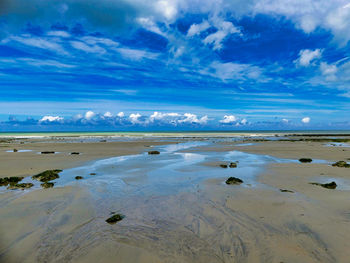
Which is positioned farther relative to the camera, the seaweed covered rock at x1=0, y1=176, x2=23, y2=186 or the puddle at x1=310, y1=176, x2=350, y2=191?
the seaweed covered rock at x1=0, y1=176, x2=23, y2=186

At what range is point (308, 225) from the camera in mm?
→ 5836

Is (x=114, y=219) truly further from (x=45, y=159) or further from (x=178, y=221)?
(x=45, y=159)

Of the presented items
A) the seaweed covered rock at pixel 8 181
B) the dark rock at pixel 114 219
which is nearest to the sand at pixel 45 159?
the seaweed covered rock at pixel 8 181

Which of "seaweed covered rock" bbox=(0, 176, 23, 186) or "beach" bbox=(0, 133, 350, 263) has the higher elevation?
"seaweed covered rock" bbox=(0, 176, 23, 186)

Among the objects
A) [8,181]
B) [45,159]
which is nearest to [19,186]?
[8,181]

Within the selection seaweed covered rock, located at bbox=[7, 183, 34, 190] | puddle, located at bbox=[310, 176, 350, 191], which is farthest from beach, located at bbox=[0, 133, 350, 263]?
seaweed covered rock, located at bbox=[7, 183, 34, 190]

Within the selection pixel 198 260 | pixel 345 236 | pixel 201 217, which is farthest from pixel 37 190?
pixel 345 236

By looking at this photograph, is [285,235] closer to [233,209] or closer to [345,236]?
[345,236]

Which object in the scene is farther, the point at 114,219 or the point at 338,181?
the point at 338,181

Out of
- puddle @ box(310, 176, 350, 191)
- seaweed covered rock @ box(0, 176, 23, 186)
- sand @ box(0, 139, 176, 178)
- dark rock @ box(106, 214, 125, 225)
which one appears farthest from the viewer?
sand @ box(0, 139, 176, 178)

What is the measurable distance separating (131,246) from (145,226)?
3.29 feet

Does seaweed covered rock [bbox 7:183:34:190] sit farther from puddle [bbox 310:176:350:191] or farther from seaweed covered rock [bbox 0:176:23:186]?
puddle [bbox 310:176:350:191]

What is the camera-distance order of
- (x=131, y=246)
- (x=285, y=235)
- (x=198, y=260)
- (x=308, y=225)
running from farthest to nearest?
(x=308, y=225) < (x=285, y=235) < (x=131, y=246) < (x=198, y=260)

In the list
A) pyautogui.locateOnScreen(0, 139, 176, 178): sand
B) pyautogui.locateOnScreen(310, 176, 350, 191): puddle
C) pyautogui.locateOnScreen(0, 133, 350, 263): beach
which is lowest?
pyautogui.locateOnScreen(0, 133, 350, 263): beach
